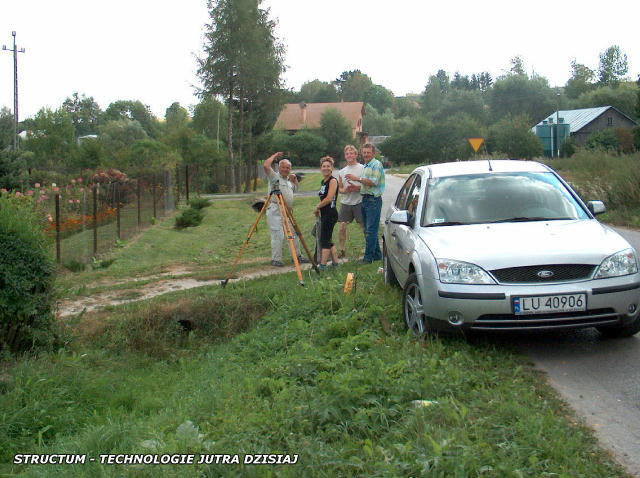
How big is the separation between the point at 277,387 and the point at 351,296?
2654 mm

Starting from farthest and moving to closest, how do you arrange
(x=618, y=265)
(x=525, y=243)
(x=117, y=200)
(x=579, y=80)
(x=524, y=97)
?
(x=579, y=80)
(x=524, y=97)
(x=117, y=200)
(x=525, y=243)
(x=618, y=265)

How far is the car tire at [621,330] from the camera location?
577 cm

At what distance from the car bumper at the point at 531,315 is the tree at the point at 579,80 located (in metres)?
127

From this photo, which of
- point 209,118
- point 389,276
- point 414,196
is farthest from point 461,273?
point 209,118

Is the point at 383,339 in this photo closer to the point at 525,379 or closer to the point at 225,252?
the point at 525,379

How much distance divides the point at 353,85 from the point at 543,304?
153113 mm

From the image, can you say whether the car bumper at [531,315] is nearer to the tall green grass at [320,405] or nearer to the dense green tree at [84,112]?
the tall green grass at [320,405]

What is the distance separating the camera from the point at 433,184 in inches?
287

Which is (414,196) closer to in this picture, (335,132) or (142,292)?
(142,292)

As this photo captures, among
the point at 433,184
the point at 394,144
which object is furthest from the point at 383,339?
the point at 394,144

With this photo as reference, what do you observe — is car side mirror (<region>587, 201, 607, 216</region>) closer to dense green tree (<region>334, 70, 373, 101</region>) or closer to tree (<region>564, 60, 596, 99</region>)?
tree (<region>564, 60, 596, 99</region>)

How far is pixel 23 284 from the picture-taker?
7.16 meters

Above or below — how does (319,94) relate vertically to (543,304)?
above

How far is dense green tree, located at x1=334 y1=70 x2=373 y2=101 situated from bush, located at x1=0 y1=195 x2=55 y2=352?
148 metres
